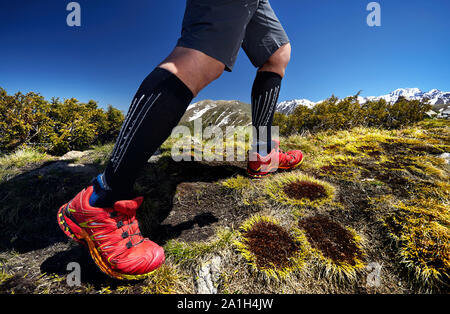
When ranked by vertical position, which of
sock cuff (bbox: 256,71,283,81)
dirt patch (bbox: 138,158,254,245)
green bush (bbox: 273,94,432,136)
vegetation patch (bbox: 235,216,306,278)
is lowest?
vegetation patch (bbox: 235,216,306,278)

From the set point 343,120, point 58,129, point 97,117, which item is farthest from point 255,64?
point 97,117

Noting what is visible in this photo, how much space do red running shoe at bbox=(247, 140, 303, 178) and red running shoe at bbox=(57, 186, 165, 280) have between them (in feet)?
4.86

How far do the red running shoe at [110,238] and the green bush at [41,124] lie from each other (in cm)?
607

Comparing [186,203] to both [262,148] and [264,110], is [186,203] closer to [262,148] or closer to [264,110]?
[262,148]

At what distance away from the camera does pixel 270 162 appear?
232 cm

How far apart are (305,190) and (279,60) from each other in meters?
1.68

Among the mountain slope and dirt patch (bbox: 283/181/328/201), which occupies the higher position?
the mountain slope

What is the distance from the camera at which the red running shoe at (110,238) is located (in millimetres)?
1106

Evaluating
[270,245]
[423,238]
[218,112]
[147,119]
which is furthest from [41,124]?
[218,112]

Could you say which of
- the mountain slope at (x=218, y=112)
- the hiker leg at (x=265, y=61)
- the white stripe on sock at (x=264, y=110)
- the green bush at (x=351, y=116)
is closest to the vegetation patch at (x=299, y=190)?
the hiker leg at (x=265, y=61)

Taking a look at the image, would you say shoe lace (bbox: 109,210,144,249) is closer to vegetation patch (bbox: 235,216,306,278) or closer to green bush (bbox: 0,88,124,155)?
vegetation patch (bbox: 235,216,306,278)

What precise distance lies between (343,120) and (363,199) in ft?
15.4

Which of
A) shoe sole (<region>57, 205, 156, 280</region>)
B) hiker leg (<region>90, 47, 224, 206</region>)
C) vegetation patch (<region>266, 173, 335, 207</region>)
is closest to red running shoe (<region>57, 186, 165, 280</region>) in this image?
shoe sole (<region>57, 205, 156, 280</region>)

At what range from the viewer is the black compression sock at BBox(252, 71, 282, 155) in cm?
218
